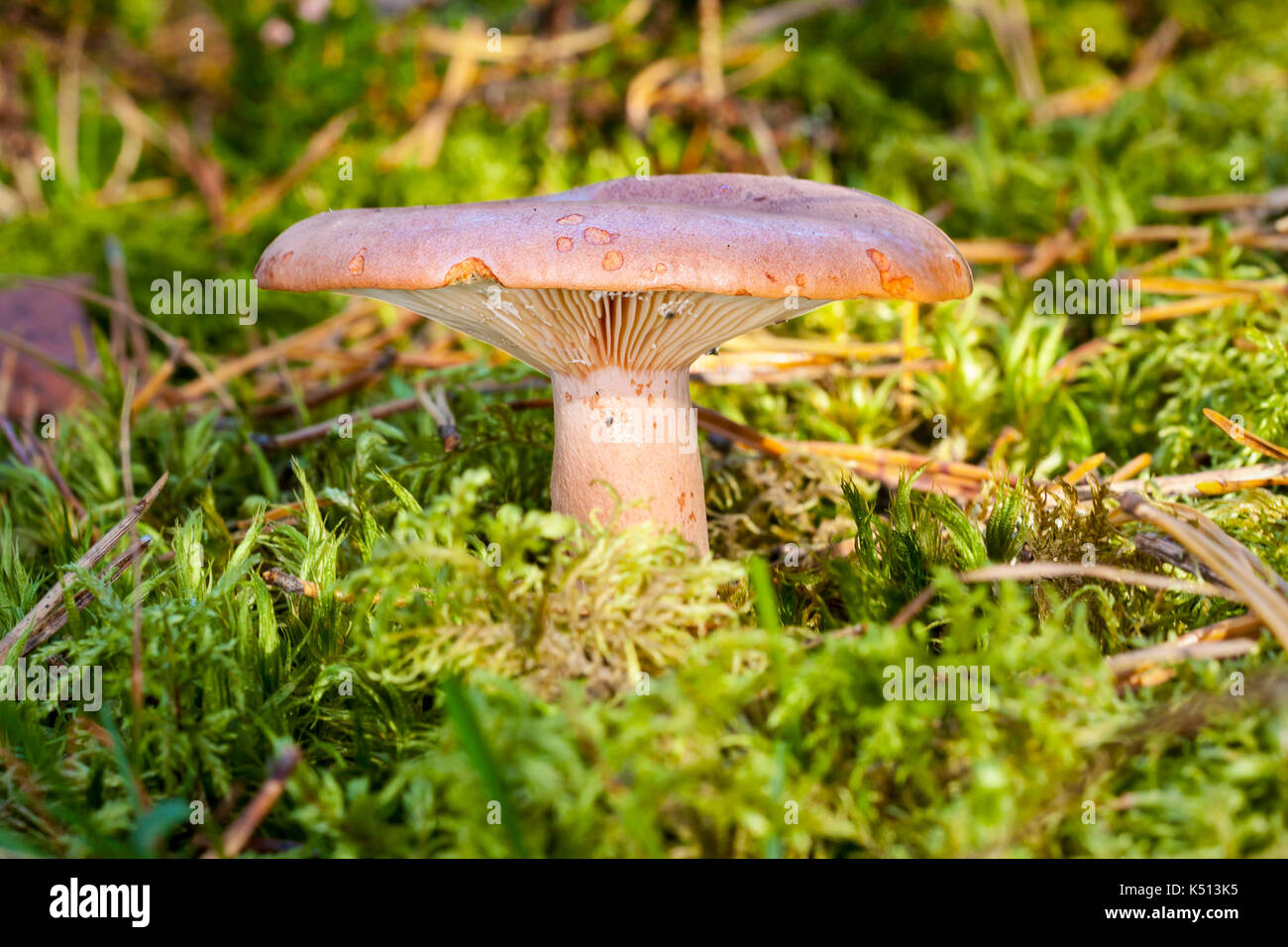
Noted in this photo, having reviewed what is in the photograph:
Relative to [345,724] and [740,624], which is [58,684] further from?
[740,624]

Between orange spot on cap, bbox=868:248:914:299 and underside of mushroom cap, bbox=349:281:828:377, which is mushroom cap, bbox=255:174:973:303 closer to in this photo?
orange spot on cap, bbox=868:248:914:299

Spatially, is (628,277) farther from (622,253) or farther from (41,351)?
(41,351)

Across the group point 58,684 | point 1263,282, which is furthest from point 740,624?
point 1263,282

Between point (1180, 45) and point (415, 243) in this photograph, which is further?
point (1180, 45)

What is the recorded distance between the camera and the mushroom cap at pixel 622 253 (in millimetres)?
1278

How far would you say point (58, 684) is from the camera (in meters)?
1.47

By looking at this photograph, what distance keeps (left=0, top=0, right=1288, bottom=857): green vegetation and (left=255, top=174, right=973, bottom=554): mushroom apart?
0.21m

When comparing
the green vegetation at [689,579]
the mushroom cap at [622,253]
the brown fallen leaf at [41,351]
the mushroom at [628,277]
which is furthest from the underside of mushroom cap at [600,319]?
the brown fallen leaf at [41,351]

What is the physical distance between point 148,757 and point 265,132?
11.6ft

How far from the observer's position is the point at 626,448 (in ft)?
5.78

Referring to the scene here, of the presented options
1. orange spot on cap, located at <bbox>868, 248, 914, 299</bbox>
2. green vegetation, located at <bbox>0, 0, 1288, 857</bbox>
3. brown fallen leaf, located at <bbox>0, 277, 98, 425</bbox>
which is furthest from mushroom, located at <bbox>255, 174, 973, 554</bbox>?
brown fallen leaf, located at <bbox>0, 277, 98, 425</bbox>

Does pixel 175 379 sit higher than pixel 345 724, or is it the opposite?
pixel 175 379

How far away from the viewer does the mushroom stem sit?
1.76 metres

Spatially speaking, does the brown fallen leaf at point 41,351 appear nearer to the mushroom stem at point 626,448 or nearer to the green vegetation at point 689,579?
the green vegetation at point 689,579
